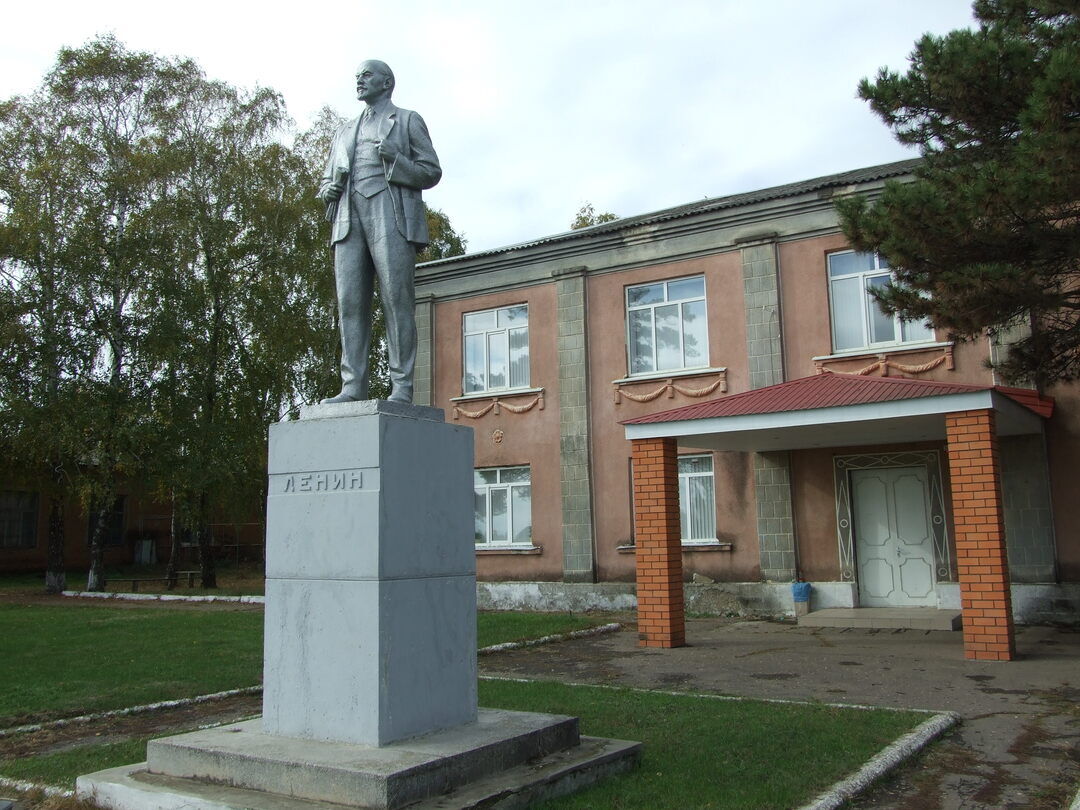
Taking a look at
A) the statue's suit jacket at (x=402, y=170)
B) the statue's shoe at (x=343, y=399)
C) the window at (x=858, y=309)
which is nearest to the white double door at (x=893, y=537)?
the window at (x=858, y=309)

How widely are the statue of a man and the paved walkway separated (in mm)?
3886

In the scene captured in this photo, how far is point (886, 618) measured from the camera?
13.7 meters

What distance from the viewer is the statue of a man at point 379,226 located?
6059 mm

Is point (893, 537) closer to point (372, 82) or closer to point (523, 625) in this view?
point (523, 625)

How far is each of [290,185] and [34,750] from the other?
21.5 meters

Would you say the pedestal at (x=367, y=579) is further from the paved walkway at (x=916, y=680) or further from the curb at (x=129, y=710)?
the curb at (x=129, y=710)

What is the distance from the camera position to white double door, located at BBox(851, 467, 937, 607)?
1487 cm

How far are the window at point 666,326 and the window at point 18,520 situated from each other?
939 inches

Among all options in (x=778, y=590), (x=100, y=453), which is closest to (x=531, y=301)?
(x=778, y=590)

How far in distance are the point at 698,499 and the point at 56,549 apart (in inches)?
674

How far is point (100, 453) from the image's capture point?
22.3m

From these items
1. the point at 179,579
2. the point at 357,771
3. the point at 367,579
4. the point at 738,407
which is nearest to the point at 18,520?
the point at 179,579

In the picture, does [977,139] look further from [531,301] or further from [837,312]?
[531,301]

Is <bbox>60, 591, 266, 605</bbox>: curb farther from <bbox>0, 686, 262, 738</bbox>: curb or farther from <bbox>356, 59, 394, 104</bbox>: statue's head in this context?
<bbox>356, 59, 394, 104</bbox>: statue's head
